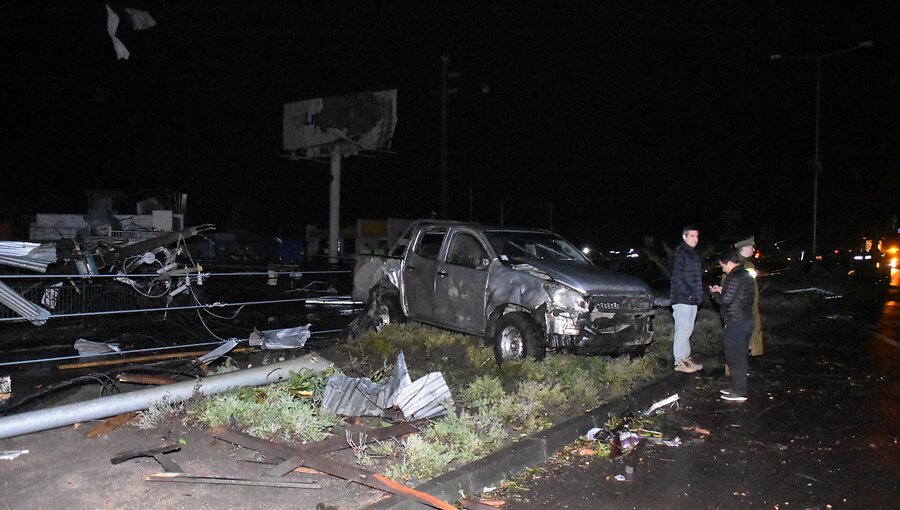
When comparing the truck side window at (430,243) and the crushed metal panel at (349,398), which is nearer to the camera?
the crushed metal panel at (349,398)

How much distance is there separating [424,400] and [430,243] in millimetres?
4121

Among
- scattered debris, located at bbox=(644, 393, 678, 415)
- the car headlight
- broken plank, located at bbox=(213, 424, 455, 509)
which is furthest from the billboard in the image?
broken plank, located at bbox=(213, 424, 455, 509)

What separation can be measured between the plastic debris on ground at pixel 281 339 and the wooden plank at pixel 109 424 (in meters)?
3.03

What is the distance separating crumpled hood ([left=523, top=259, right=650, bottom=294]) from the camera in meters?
8.29

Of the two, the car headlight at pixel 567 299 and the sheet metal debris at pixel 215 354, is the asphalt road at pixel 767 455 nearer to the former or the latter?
the car headlight at pixel 567 299

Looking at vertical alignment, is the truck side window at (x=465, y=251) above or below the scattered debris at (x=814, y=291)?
above

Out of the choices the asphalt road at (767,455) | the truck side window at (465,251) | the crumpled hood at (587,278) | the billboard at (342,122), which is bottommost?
the asphalt road at (767,455)

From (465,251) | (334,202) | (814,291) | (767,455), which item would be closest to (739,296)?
(767,455)

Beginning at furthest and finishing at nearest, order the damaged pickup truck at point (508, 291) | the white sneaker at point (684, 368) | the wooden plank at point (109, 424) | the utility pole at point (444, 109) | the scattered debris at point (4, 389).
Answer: the utility pole at point (444, 109) < the white sneaker at point (684, 368) < the damaged pickup truck at point (508, 291) < the scattered debris at point (4, 389) < the wooden plank at point (109, 424)

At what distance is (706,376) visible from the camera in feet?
30.7

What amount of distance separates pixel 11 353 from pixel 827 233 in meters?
30.6

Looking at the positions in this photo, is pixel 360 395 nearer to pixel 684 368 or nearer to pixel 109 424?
pixel 109 424

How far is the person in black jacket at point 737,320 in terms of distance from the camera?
7914mm

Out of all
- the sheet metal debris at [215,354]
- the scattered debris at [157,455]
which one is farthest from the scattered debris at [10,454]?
the sheet metal debris at [215,354]
